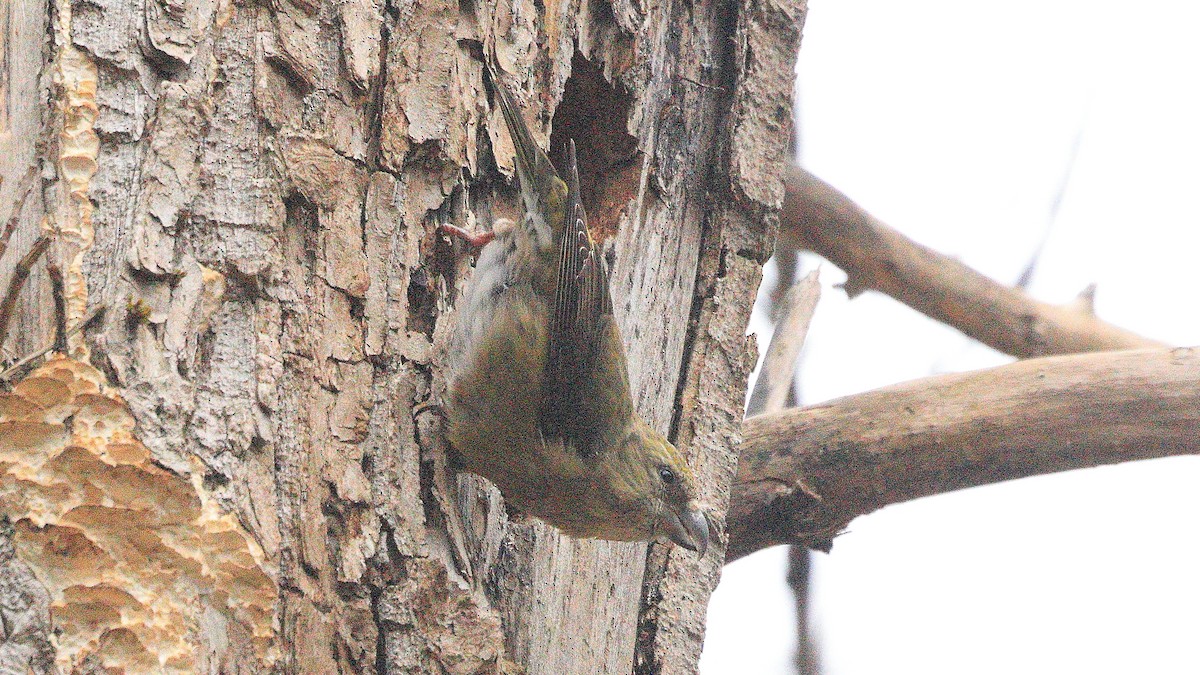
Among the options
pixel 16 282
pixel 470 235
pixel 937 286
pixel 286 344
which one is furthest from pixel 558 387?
pixel 937 286

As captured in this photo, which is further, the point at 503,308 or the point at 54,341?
the point at 503,308

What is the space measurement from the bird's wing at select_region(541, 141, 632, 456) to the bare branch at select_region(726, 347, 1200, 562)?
85cm

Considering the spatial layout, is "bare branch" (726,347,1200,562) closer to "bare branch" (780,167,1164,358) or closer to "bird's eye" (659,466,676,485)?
"bird's eye" (659,466,676,485)

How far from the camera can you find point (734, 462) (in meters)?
3.75

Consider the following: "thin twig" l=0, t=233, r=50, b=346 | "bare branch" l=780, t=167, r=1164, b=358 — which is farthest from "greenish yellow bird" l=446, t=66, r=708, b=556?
"bare branch" l=780, t=167, r=1164, b=358

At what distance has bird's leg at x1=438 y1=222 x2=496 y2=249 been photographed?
299 cm

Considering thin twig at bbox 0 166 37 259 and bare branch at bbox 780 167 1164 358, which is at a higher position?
bare branch at bbox 780 167 1164 358

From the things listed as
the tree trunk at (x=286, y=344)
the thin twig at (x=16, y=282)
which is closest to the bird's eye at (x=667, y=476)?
the tree trunk at (x=286, y=344)

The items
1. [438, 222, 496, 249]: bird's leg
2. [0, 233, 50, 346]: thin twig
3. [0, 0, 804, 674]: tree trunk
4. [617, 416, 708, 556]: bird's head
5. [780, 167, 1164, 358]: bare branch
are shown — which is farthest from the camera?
[780, 167, 1164, 358]: bare branch

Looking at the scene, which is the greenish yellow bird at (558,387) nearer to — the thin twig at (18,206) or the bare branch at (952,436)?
the bare branch at (952,436)

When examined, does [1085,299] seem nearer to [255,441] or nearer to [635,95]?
[635,95]

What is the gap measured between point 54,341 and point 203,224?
40 cm

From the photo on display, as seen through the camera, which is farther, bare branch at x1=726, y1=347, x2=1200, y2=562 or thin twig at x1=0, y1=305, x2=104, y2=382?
bare branch at x1=726, y1=347, x2=1200, y2=562

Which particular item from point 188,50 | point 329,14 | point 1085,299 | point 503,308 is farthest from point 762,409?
point 188,50
